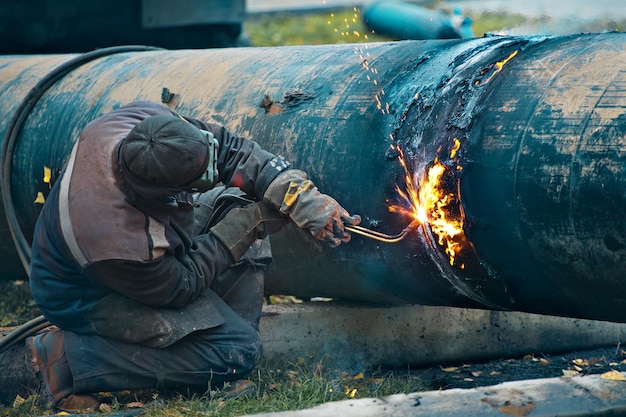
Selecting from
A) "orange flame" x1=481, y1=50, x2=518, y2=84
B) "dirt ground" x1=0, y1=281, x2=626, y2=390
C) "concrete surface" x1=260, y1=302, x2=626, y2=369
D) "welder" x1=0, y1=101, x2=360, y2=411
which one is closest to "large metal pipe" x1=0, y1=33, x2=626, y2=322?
"orange flame" x1=481, y1=50, x2=518, y2=84

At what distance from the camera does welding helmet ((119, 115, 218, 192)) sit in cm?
332

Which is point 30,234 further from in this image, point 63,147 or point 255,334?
point 255,334

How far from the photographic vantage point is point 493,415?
113 inches

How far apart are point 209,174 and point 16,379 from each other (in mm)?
1458

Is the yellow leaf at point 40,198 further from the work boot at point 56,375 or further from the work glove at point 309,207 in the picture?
the work glove at point 309,207

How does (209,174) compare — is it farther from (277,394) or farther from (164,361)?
(277,394)

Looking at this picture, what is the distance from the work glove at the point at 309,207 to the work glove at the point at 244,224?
0.07 metres

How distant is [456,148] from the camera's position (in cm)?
347

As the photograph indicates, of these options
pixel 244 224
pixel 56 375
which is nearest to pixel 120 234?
pixel 244 224

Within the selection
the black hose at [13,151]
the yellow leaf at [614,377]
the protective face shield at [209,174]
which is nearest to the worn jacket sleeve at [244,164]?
the protective face shield at [209,174]

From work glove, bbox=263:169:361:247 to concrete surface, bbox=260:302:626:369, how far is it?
2.83 feet

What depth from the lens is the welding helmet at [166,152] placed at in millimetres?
3324

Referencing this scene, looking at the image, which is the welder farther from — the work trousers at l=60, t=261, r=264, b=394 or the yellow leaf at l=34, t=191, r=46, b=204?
the yellow leaf at l=34, t=191, r=46, b=204

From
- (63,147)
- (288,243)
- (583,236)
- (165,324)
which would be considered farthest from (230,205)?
(583,236)
